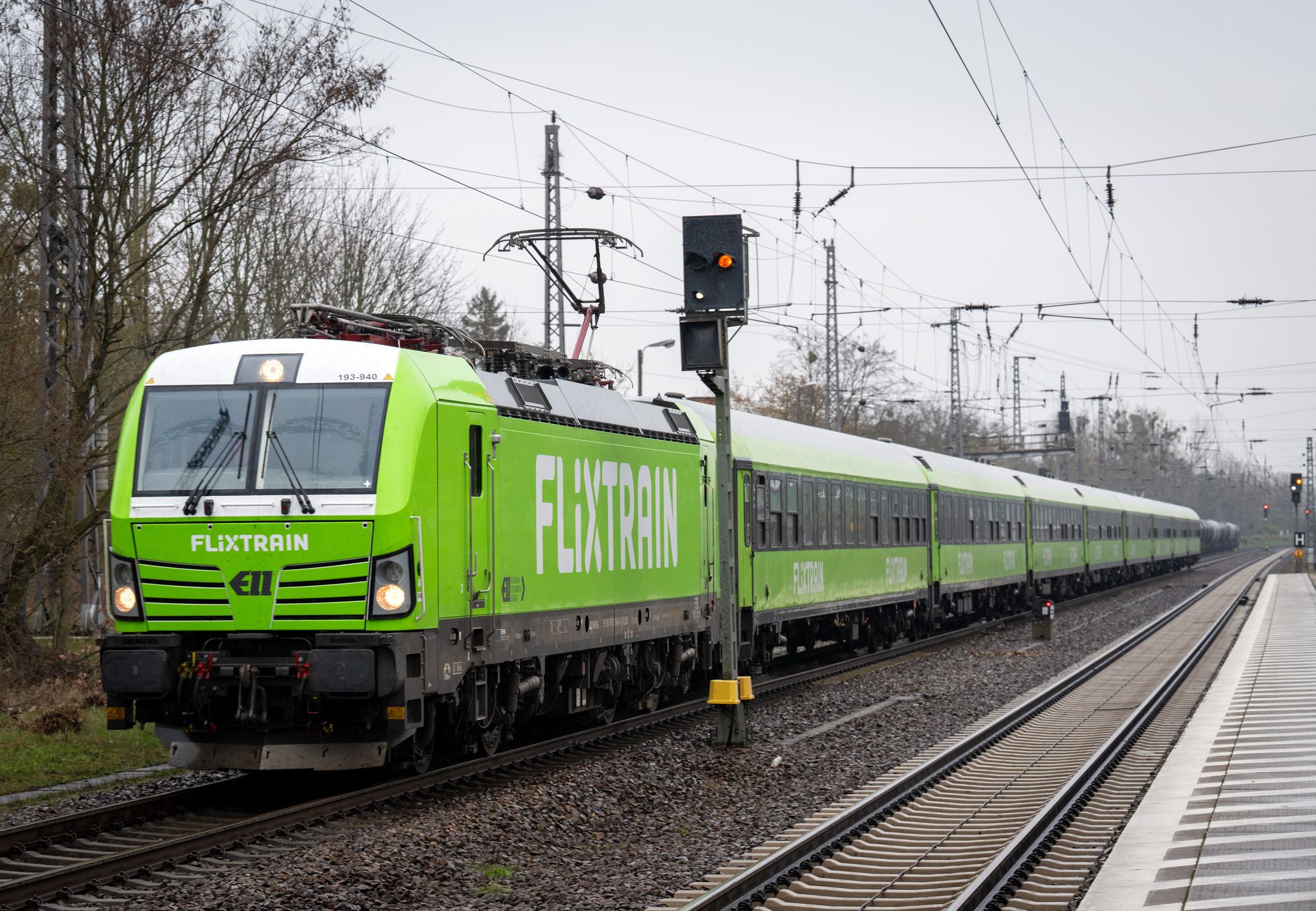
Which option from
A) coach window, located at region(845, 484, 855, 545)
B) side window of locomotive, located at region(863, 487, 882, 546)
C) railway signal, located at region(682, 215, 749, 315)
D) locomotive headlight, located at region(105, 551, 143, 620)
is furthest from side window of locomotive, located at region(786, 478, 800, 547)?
locomotive headlight, located at region(105, 551, 143, 620)

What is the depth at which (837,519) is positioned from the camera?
23.7 meters

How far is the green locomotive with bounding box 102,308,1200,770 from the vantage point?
414 inches

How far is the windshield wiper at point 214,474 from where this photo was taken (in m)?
10.8

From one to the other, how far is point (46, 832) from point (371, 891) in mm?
2420

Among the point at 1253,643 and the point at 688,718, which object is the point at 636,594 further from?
the point at 1253,643

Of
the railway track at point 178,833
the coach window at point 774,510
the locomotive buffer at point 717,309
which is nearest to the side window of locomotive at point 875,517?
the coach window at point 774,510

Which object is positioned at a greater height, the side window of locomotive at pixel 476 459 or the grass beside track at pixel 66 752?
the side window of locomotive at pixel 476 459

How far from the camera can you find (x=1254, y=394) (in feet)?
A: 179

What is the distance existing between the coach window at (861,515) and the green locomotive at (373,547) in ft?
29.5

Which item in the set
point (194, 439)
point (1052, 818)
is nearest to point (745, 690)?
point (1052, 818)

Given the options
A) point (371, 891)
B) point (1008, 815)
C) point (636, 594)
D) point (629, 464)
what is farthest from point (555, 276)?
point (371, 891)

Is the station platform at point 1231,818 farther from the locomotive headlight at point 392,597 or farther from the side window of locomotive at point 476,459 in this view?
the side window of locomotive at point 476,459

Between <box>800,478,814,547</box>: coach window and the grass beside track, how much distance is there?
1047 centimetres

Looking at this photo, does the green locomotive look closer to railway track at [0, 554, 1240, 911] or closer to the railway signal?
railway track at [0, 554, 1240, 911]
